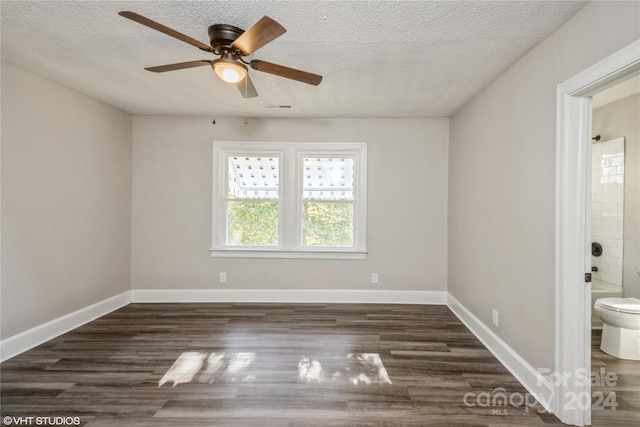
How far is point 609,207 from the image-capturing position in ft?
10.2

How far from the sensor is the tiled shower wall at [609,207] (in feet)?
9.84

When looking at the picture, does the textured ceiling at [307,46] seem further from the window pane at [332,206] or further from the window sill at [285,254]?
the window sill at [285,254]

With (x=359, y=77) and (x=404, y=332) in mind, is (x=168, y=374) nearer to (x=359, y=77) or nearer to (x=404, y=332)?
(x=404, y=332)

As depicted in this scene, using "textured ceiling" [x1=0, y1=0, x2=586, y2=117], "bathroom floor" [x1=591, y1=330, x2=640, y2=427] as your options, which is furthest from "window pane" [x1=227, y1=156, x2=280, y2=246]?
"bathroom floor" [x1=591, y1=330, x2=640, y2=427]

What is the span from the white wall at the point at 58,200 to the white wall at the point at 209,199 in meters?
0.29

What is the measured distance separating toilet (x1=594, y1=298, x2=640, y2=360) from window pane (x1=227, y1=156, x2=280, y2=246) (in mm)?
3471

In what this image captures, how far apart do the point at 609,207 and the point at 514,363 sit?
88.3 inches

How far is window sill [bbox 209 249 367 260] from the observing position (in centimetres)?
382

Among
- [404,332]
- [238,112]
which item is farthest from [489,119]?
[238,112]

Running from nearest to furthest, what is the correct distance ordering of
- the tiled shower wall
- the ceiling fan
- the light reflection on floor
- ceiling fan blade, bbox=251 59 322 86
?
the ceiling fan < ceiling fan blade, bbox=251 59 322 86 < the light reflection on floor < the tiled shower wall

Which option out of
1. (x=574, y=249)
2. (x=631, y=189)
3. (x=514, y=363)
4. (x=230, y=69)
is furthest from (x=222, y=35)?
(x=631, y=189)

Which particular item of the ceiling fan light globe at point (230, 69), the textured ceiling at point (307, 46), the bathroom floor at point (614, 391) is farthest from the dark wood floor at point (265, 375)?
the textured ceiling at point (307, 46)

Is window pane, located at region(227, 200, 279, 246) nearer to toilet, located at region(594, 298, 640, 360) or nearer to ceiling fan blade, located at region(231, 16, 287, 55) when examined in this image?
ceiling fan blade, located at region(231, 16, 287, 55)

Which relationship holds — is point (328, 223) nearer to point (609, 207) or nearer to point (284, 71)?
point (284, 71)
